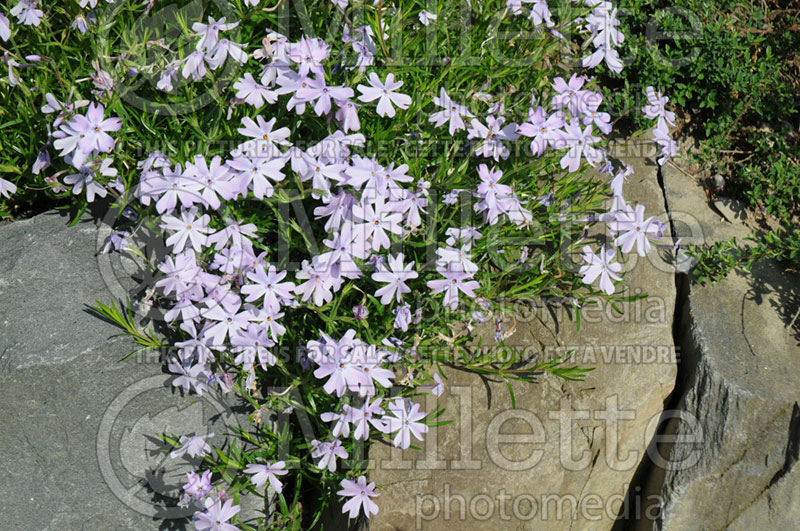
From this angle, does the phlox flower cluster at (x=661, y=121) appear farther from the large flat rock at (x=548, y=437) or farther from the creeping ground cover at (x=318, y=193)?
the large flat rock at (x=548, y=437)

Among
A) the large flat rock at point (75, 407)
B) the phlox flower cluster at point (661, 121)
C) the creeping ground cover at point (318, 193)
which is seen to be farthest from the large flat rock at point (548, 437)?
the large flat rock at point (75, 407)

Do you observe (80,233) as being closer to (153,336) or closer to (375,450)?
(153,336)

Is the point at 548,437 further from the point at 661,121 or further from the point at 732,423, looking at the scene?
the point at 661,121

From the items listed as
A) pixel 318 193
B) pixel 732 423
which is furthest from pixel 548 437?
pixel 318 193

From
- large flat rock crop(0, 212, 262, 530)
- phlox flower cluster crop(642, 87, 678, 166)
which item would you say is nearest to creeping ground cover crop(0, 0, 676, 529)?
phlox flower cluster crop(642, 87, 678, 166)

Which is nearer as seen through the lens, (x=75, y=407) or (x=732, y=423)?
(x=75, y=407)

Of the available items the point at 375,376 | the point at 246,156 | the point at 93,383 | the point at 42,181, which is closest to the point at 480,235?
the point at 375,376

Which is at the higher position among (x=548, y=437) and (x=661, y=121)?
(x=661, y=121)

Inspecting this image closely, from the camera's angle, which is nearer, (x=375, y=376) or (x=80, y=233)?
(x=375, y=376)
